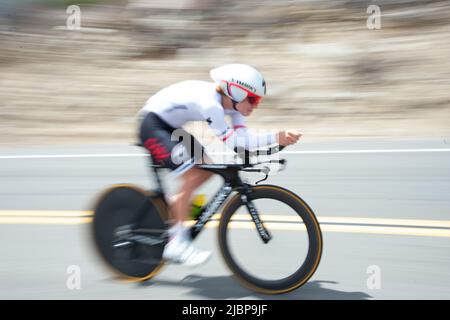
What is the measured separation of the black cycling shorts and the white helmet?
49 cm

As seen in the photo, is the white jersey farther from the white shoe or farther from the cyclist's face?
the white shoe

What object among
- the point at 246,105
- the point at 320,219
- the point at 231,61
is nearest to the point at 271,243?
the point at 246,105

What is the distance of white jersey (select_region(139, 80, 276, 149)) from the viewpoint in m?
3.98

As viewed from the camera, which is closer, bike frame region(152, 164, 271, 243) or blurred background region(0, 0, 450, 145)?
bike frame region(152, 164, 271, 243)

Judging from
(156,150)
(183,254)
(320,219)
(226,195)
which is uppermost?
Result: (156,150)

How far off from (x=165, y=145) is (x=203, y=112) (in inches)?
13.9

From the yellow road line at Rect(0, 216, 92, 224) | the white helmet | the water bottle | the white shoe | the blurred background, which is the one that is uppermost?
the blurred background

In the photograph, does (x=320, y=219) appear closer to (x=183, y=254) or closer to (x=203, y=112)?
(x=183, y=254)

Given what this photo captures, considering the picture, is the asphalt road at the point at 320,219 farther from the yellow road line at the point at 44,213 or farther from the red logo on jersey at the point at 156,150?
the red logo on jersey at the point at 156,150

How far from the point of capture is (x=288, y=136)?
3812mm

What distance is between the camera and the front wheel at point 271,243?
13.0 feet

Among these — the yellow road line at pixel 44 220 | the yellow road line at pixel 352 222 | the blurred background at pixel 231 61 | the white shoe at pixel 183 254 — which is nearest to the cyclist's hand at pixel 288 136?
the white shoe at pixel 183 254

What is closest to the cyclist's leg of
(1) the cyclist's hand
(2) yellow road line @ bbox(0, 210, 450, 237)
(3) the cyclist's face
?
(3) the cyclist's face

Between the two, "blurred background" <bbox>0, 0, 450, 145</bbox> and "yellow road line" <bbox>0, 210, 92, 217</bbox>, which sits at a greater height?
"blurred background" <bbox>0, 0, 450, 145</bbox>
